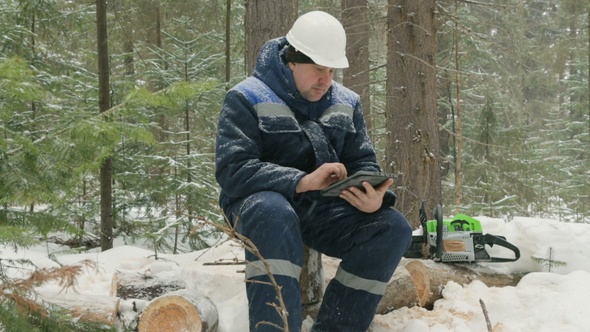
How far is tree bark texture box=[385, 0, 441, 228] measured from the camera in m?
5.70

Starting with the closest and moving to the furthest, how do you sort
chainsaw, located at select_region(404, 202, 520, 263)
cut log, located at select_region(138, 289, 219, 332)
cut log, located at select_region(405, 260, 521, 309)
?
cut log, located at select_region(138, 289, 219, 332) < cut log, located at select_region(405, 260, 521, 309) < chainsaw, located at select_region(404, 202, 520, 263)

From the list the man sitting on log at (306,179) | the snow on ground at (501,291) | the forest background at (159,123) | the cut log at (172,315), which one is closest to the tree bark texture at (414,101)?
the forest background at (159,123)

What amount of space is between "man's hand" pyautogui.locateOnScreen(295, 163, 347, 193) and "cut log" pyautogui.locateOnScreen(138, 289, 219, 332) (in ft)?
2.97

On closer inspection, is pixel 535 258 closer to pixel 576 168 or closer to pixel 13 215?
pixel 13 215

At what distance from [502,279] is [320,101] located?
1994 millimetres

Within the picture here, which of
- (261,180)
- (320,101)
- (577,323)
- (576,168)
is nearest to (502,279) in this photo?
(577,323)

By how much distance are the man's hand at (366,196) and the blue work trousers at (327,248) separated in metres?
0.12

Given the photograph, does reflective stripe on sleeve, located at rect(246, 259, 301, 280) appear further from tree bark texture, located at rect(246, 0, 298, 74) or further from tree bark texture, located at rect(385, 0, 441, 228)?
tree bark texture, located at rect(385, 0, 441, 228)

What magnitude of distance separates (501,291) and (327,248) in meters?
1.38

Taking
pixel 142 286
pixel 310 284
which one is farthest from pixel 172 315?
pixel 310 284

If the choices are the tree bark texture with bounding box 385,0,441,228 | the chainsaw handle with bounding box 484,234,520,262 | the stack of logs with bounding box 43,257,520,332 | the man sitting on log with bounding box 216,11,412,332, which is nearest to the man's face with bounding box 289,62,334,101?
the man sitting on log with bounding box 216,11,412,332

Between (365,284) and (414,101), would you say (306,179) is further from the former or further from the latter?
(414,101)

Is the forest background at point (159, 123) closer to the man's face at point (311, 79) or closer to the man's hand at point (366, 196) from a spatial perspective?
the man's hand at point (366, 196)

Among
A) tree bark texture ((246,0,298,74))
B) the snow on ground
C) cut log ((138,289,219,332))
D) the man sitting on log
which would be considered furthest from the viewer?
tree bark texture ((246,0,298,74))
